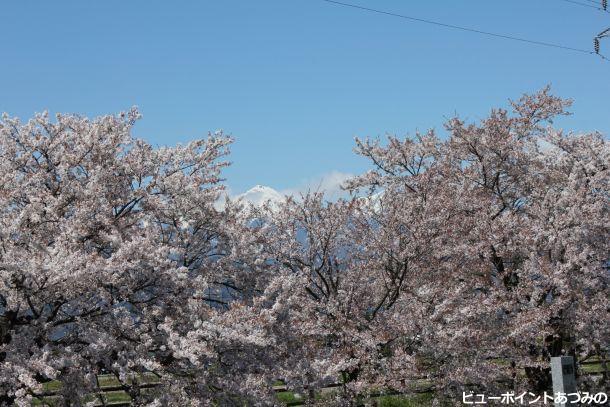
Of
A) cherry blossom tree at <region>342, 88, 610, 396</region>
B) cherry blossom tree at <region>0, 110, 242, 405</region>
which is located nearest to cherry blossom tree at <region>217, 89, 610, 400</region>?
cherry blossom tree at <region>342, 88, 610, 396</region>

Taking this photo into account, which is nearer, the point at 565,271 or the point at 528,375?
the point at 565,271

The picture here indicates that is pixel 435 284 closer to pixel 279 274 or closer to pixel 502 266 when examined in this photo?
pixel 502 266

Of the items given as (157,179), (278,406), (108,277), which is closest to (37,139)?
(157,179)

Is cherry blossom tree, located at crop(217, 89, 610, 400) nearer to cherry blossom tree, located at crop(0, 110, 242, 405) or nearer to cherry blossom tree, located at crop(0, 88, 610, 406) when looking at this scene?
cherry blossom tree, located at crop(0, 88, 610, 406)

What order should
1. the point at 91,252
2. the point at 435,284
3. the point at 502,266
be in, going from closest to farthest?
the point at 91,252
the point at 435,284
the point at 502,266

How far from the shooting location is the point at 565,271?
16.5 meters

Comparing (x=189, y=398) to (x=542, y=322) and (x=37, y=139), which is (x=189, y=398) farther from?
(x=542, y=322)

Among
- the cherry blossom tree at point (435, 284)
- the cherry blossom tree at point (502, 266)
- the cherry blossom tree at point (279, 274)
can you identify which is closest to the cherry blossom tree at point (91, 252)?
the cherry blossom tree at point (279, 274)

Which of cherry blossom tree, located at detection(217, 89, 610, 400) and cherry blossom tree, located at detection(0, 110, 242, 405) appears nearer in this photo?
cherry blossom tree, located at detection(0, 110, 242, 405)

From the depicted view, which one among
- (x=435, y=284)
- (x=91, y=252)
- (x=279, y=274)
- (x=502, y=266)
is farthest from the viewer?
(x=502, y=266)

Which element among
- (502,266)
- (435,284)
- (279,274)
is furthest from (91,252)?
(502,266)

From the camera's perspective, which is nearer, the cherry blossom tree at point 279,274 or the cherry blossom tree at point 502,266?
the cherry blossom tree at point 279,274

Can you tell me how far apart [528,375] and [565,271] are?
130 inches

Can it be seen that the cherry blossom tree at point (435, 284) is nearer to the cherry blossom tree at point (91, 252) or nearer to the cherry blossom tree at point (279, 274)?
the cherry blossom tree at point (279, 274)
